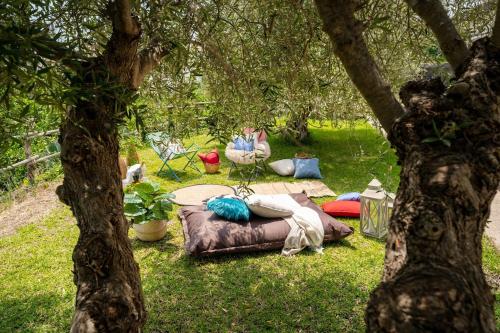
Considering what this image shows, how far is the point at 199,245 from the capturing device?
4.93m

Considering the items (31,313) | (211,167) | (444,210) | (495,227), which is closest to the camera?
(444,210)

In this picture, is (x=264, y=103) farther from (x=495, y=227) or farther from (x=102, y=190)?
(x=495, y=227)

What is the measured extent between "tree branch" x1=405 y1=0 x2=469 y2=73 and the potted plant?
15.2 feet

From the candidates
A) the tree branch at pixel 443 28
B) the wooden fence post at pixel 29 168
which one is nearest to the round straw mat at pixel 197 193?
the wooden fence post at pixel 29 168

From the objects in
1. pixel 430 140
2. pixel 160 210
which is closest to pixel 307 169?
pixel 160 210

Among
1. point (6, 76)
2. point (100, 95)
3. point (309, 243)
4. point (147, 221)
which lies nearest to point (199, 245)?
point (147, 221)

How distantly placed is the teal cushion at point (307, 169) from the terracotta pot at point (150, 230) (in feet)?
13.3

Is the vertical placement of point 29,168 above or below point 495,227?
above

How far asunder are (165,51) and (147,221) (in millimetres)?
3865

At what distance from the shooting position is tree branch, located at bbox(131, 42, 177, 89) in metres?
1.76

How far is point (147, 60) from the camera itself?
1847 mm

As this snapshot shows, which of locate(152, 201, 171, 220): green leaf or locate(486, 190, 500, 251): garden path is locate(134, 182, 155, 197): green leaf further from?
locate(486, 190, 500, 251): garden path

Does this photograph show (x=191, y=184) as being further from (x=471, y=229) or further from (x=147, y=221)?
(x=471, y=229)

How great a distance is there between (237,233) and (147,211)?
4.55ft
